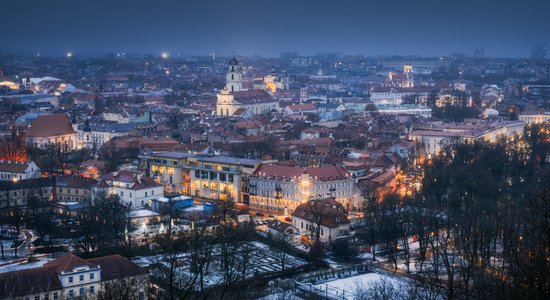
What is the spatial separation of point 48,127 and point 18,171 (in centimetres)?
753

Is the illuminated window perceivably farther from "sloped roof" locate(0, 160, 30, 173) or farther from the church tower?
the church tower

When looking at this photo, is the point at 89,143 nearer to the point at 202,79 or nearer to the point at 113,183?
the point at 113,183

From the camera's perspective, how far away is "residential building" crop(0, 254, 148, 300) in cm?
1021

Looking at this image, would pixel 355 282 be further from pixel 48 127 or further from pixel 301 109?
pixel 301 109

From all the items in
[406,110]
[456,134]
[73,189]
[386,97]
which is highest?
[456,134]

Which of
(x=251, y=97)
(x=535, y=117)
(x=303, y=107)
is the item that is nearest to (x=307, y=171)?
(x=535, y=117)

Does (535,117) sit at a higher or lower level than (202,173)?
lower

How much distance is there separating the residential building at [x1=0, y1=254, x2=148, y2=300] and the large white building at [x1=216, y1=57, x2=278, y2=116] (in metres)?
27.1

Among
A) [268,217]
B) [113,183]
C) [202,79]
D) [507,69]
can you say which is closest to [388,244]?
[268,217]

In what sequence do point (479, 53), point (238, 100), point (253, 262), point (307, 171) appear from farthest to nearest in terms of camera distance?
point (479, 53)
point (238, 100)
point (307, 171)
point (253, 262)

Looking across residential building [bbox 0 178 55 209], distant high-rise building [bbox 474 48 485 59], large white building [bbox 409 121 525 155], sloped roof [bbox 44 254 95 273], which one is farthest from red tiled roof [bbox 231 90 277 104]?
distant high-rise building [bbox 474 48 485 59]

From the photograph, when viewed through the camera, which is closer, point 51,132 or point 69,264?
point 69,264

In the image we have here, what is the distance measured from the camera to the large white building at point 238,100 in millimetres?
38938

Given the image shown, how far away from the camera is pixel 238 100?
39.7 meters
